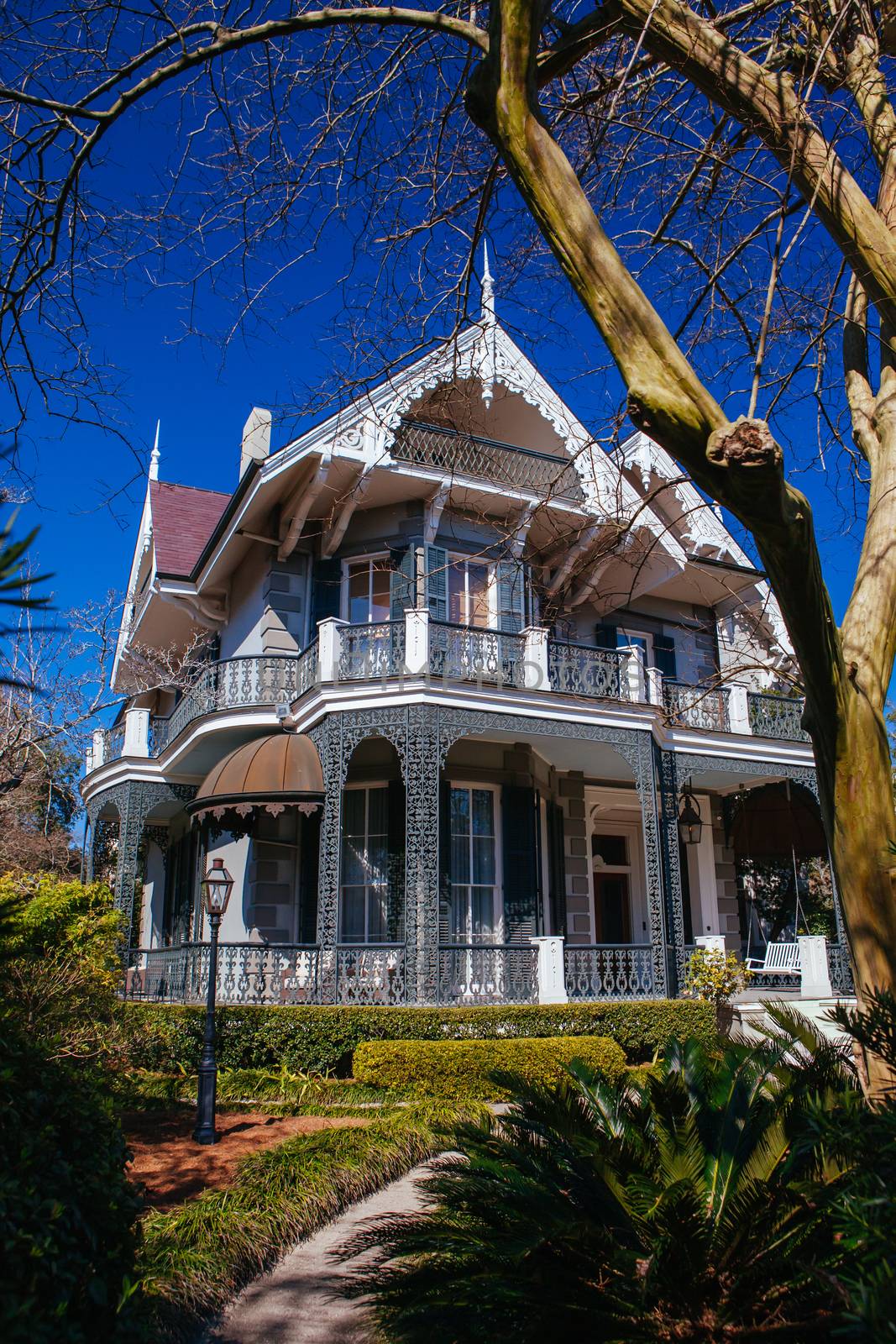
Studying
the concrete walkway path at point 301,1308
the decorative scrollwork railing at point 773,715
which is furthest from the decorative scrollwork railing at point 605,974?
the concrete walkway path at point 301,1308

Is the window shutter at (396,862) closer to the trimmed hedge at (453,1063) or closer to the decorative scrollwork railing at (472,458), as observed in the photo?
the trimmed hedge at (453,1063)

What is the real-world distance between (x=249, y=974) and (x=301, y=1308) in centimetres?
871

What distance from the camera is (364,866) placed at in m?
15.9

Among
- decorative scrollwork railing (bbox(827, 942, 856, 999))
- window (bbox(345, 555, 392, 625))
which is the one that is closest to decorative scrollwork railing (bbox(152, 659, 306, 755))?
window (bbox(345, 555, 392, 625))

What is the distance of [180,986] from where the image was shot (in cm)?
1532

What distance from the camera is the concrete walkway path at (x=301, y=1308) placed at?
16.6ft

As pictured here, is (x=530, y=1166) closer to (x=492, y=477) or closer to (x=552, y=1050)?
(x=552, y=1050)

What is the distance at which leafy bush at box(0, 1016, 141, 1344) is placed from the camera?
8.64ft

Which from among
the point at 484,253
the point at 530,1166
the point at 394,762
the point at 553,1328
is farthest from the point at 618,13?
the point at 394,762

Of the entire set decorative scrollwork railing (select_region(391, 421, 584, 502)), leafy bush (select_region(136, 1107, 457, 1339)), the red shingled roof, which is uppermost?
the red shingled roof

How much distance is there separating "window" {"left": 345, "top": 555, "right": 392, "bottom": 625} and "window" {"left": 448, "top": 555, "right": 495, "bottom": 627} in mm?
1045

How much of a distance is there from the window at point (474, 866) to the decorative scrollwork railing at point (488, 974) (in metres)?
1.37

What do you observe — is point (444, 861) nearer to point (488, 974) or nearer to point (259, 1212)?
point (488, 974)

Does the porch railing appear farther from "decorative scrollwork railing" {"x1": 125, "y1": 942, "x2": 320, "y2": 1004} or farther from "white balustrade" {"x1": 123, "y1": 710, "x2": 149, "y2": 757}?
"decorative scrollwork railing" {"x1": 125, "y1": 942, "x2": 320, "y2": 1004}
